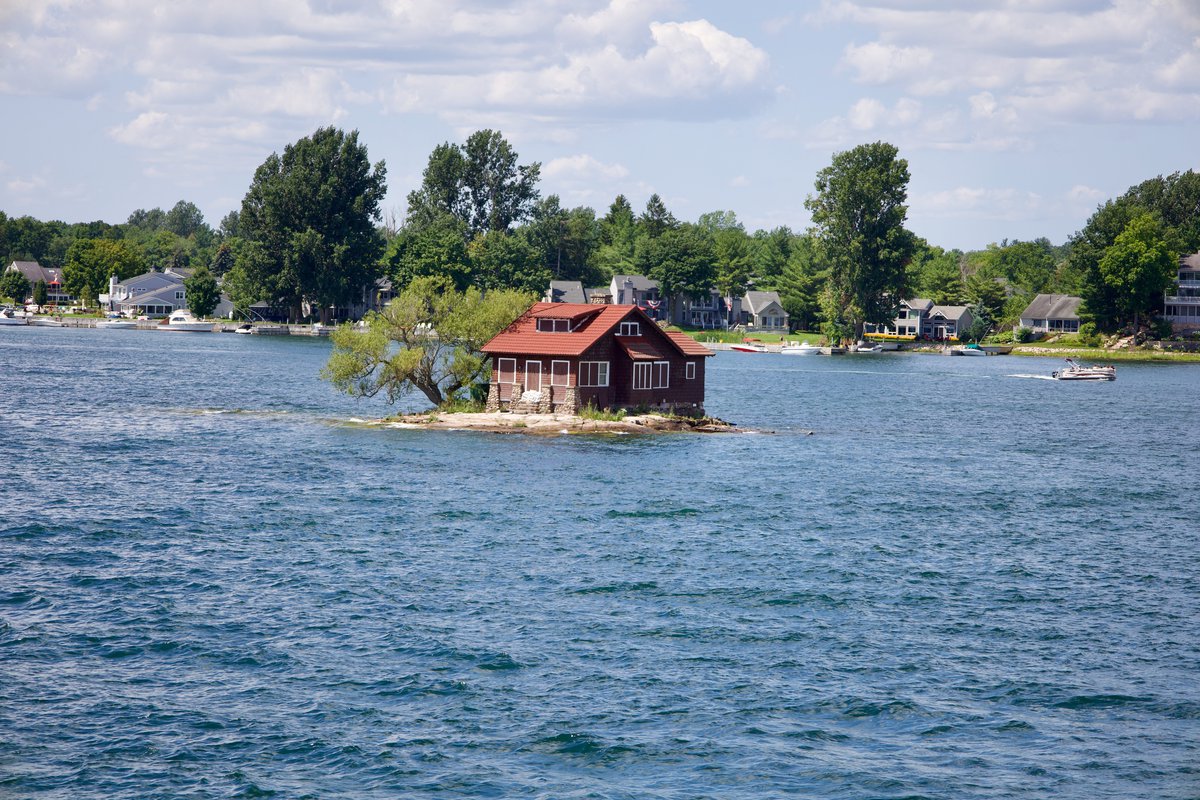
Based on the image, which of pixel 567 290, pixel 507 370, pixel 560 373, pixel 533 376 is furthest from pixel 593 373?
pixel 567 290

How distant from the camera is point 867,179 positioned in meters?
173

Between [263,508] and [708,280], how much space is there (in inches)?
6225

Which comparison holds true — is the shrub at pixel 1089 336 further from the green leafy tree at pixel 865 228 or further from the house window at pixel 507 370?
the house window at pixel 507 370

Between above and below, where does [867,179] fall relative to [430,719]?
above

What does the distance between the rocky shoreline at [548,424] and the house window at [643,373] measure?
5.90 feet

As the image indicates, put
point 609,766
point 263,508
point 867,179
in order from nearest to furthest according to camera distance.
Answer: point 609,766 → point 263,508 → point 867,179

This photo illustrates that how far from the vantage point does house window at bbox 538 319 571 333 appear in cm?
6781

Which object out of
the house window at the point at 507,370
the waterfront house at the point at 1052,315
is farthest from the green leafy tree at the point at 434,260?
the house window at the point at 507,370

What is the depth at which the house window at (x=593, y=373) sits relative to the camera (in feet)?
217

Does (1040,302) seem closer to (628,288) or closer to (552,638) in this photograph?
(628,288)

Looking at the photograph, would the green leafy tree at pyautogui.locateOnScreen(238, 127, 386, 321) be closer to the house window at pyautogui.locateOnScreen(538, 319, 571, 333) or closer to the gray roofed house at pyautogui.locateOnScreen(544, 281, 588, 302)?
the gray roofed house at pyautogui.locateOnScreen(544, 281, 588, 302)

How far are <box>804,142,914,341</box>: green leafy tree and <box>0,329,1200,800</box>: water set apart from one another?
357 ft

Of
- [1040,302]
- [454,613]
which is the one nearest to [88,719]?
[454,613]

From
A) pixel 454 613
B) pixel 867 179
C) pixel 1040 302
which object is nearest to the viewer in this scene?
pixel 454 613
